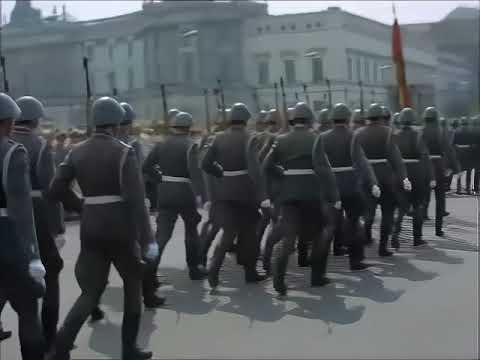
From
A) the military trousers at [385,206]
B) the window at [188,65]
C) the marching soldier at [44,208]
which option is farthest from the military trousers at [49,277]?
the window at [188,65]

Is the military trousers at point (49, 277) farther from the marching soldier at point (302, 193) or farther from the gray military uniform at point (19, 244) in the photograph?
the marching soldier at point (302, 193)

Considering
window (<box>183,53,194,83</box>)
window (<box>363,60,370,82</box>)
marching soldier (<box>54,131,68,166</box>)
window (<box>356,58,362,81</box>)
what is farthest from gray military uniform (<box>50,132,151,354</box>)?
window (<box>183,53,194,83</box>)

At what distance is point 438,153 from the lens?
11.3 metres

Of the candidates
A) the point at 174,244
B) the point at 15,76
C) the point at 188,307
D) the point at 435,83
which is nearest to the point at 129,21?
the point at 15,76

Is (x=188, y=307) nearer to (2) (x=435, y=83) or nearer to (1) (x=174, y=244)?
(1) (x=174, y=244)

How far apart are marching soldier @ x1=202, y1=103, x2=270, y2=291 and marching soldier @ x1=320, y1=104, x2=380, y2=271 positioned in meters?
0.99

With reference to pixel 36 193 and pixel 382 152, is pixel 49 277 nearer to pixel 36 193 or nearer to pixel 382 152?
pixel 36 193

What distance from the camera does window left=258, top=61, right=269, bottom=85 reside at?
68.2 metres

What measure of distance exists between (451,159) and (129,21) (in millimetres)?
65123

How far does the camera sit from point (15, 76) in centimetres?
7531

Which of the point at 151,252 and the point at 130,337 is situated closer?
the point at 151,252

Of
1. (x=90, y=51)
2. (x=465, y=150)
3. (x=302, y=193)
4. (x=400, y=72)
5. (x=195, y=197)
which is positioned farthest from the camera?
(x=90, y=51)

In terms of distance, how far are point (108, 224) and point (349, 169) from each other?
4054 mm

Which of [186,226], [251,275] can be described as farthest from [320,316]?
[186,226]
